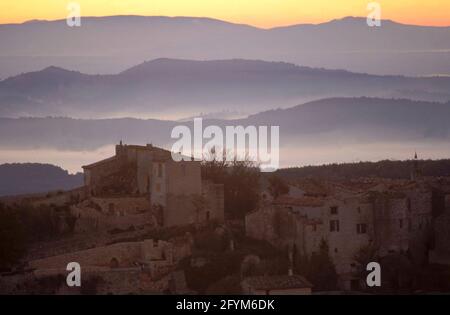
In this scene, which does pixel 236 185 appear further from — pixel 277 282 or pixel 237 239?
pixel 277 282

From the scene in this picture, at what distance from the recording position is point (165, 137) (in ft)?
198

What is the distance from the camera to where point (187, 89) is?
72.3m

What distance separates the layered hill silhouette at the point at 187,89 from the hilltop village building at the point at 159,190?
20424 mm

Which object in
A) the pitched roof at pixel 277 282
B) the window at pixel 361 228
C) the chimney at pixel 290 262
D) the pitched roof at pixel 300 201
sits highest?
the pitched roof at pixel 300 201

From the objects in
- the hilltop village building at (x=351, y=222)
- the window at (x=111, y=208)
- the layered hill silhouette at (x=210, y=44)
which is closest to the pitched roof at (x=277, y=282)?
the hilltop village building at (x=351, y=222)

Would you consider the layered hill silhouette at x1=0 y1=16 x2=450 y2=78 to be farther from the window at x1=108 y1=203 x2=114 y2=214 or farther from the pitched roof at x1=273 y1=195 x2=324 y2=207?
the pitched roof at x1=273 y1=195 x2=324 y2=207

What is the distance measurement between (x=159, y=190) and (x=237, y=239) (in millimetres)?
3289

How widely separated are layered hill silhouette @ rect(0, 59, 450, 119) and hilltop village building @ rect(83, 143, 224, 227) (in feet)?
67.0

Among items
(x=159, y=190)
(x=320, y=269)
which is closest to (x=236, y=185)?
(x=159, y=190)

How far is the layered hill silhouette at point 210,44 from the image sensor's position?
234 feet

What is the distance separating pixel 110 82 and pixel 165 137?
49.8 feet

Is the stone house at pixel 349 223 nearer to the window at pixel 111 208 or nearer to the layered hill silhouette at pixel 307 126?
the window at pixel 111 208
